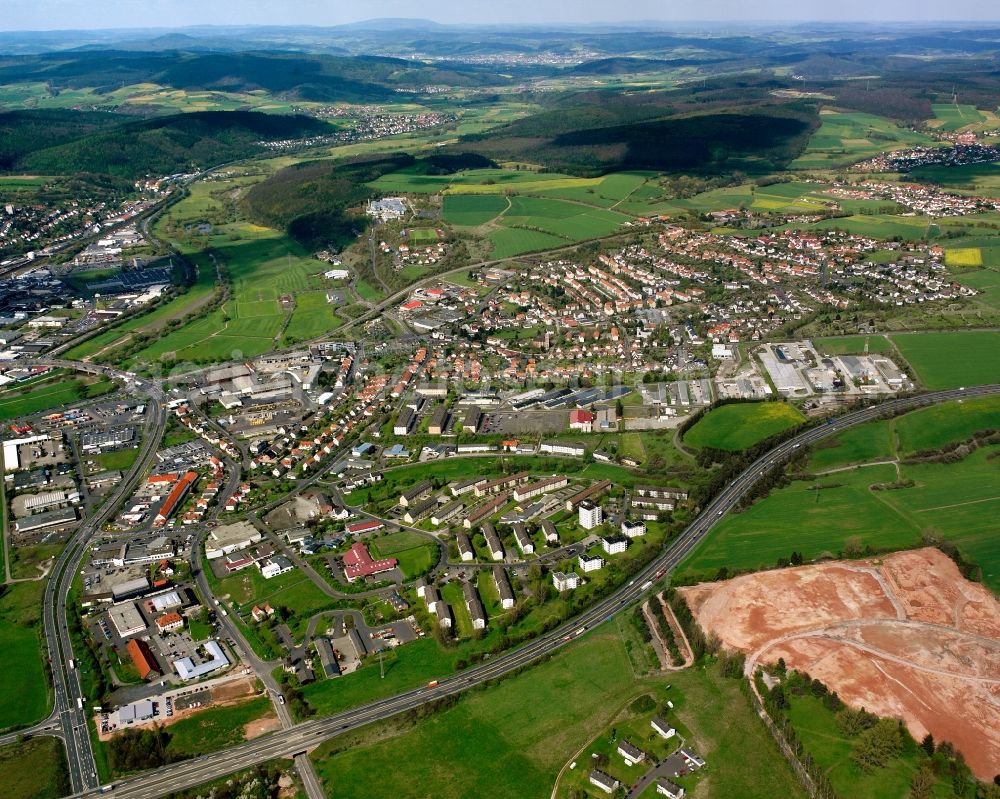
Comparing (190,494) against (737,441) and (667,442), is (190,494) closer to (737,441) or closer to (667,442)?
(667,442)

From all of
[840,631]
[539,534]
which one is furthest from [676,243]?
[840,631]

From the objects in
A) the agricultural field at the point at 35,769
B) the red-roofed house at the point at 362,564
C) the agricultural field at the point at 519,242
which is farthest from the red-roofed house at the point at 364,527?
the agricultural field at the point at 519,242

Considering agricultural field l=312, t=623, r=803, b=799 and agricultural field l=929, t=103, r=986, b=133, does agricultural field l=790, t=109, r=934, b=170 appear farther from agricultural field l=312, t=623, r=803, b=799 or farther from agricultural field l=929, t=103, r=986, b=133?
agricultural field l=312, t=623, r=803, b=799

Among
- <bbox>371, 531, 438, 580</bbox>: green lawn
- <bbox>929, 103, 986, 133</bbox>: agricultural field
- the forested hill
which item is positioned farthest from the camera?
<bbox>929, 103, 986, 133</bbox>: agricultural field

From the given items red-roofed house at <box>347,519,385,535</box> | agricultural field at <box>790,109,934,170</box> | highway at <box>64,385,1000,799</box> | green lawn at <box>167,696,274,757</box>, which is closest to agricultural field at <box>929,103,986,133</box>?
agricultural field at <box>790,109,934,170</box>

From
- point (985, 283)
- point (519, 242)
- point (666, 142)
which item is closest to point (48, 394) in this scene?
point (519, 242)

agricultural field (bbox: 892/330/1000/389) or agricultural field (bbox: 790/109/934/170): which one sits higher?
agricultural field (bbox: 790/109/934/170)
